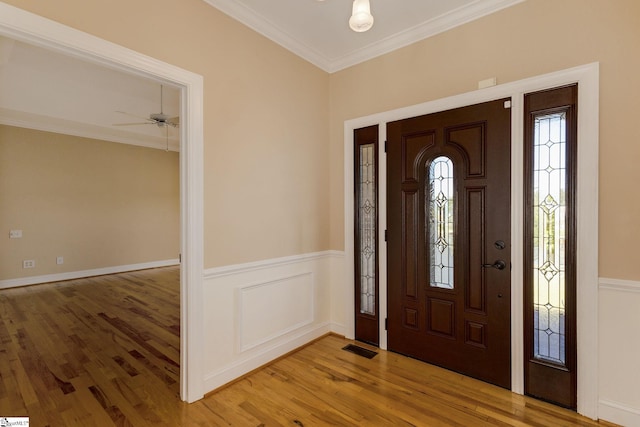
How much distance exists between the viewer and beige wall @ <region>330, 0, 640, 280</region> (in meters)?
1.85

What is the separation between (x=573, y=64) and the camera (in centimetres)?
200

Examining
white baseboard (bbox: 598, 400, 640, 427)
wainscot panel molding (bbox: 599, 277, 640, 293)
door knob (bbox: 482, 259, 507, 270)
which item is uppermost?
door knob (bbox: 482, 259, 507, 270)

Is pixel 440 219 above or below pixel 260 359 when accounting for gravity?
above

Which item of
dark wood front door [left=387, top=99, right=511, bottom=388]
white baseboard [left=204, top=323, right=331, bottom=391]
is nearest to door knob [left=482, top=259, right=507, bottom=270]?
dark wood front door [left=387, top=99, right=511, bottom=388]

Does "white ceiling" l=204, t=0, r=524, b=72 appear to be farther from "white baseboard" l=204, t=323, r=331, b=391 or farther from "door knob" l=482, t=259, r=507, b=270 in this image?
"white baseboard" l=204, t=323, r=331, b=391

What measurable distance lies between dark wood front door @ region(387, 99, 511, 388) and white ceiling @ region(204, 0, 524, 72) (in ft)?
2.58

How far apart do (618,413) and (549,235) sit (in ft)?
3.87

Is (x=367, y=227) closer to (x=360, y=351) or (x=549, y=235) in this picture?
(x=360, y=351)

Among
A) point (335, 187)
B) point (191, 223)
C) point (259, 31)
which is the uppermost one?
point (259, 31)

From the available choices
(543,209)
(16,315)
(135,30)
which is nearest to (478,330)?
(543,209)

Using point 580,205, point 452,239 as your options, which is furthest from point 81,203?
point 580,205

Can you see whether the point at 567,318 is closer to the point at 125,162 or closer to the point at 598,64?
the point at 598,64

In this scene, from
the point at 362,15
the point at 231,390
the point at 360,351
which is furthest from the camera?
the point at 360,351

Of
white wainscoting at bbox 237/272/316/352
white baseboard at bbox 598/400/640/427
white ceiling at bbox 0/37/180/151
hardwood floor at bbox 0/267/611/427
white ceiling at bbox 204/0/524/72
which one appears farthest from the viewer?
white ceiling at bbox 0/37/180/151
